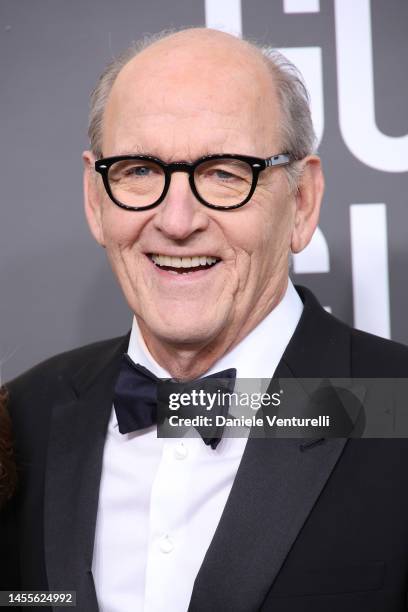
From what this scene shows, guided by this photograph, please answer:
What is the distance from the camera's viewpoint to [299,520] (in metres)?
1.53

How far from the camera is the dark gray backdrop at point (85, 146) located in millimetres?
2268

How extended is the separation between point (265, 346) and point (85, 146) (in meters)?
0.86

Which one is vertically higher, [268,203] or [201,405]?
[268,203]

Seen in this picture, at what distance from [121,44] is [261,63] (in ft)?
2.13

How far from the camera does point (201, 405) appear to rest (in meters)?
1.71

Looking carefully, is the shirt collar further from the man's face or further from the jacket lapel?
the jacket lapel

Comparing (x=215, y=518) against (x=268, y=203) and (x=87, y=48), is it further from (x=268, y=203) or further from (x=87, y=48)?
(x=87, y=48)

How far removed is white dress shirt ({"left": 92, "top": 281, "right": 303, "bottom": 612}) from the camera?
1607 millimetres

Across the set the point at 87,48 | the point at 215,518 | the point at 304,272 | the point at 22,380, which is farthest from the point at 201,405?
the point at 87,48

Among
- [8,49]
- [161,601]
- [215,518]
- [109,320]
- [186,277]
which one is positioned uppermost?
[8,49]

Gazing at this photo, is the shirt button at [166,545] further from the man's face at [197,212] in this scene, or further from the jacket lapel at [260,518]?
the man's face at [197,212]

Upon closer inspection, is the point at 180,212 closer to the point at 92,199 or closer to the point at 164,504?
the point at 92,199

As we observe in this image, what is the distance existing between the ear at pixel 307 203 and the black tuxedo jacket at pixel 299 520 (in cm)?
16

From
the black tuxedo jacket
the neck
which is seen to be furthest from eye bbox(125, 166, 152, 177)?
the black tuxedo jacket
